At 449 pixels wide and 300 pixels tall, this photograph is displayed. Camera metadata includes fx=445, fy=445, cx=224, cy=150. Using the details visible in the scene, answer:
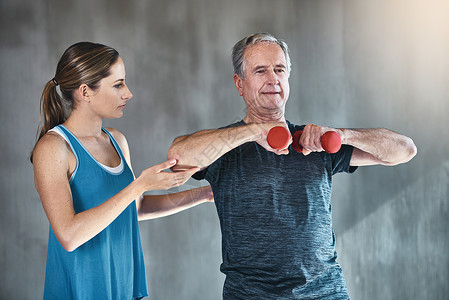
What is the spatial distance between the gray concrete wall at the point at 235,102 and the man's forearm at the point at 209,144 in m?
1.13

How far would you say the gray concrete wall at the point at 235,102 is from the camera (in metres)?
2.43

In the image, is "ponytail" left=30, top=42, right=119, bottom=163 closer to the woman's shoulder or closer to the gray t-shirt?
the woman's shoulder

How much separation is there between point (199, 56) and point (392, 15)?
1.32 m

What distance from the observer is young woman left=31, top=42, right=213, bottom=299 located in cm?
127

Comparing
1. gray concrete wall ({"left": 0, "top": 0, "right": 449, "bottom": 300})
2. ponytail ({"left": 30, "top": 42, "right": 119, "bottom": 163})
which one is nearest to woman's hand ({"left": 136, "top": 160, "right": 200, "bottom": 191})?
ponytail ({"left": 30, "top": 42, "right": 119, "bottom": 163})

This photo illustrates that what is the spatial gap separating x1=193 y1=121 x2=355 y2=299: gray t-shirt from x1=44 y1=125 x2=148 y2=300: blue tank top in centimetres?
33

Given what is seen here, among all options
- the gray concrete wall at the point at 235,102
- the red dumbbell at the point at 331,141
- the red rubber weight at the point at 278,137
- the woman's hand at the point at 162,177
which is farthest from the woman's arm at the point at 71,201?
Result: the gray concrete wall at the point at 235,102

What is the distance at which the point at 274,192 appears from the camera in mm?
1306

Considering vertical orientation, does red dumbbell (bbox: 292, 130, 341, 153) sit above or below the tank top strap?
below

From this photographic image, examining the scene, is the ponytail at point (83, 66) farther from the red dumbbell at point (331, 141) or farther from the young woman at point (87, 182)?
the red dumbbell at point (331, 141)

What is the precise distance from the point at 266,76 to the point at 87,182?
2.12 ft

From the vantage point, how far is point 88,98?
140cm

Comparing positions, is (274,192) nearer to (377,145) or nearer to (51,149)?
(377,145)

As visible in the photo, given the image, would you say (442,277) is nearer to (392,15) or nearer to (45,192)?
(392,15)
